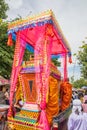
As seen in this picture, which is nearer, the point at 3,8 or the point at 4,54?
the point at 4,54

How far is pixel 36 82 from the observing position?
21.9 feet

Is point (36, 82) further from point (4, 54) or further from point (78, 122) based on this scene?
point (4, 54)

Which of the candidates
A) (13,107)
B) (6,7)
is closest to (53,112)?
(13,107)

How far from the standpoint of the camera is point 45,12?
6.56 m

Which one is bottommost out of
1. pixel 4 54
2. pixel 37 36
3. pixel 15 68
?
pixel 15 68

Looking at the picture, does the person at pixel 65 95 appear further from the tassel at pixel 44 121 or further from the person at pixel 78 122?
the tassel at pixel 44 121

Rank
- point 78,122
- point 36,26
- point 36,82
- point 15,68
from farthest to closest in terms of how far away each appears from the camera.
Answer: point 15,68 → point 36,26 → point 36,82 → point 78,122

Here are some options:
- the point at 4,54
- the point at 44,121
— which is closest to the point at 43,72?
the point at 44,121

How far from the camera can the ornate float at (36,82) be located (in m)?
6.34

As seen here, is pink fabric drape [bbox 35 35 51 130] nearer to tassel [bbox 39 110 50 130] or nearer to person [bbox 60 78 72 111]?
tassel [bbox 39 110 50 130]

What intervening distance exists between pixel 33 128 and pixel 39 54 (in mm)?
1826

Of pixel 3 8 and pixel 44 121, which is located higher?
pixel 3 8

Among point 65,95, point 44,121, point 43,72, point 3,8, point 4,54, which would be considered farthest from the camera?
point 3,8

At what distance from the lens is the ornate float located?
20.8ft
